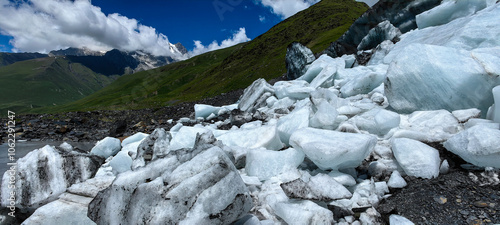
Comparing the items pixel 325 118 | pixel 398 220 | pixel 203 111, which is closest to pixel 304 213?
pixel 398 220

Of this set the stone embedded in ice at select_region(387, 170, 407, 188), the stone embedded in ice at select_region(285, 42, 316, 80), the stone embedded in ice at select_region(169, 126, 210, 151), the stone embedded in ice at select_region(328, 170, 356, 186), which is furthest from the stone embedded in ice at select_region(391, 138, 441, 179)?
the stone embedded in ice at select_region(285, 42, 316, 80)

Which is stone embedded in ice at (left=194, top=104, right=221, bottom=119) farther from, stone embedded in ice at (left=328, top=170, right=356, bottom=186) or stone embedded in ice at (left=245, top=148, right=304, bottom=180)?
stone embedded in ice at (left=328, top=170, right=356, bottom=186)

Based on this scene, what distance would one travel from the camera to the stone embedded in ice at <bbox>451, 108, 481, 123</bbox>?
17.6ft

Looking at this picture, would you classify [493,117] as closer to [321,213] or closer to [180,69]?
[321,213]

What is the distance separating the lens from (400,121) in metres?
6.17

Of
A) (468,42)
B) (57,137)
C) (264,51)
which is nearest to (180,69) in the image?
(264,51)

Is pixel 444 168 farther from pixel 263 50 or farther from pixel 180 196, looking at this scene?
Answer: pixel 263 50

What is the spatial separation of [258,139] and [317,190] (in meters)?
2.77

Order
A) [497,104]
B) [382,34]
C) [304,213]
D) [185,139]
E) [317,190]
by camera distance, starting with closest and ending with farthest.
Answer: [304,213] → [317,190] → [497,104] → [185,139] → [382,34]

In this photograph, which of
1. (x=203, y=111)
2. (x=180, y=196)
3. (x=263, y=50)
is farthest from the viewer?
(x=263, y=50)

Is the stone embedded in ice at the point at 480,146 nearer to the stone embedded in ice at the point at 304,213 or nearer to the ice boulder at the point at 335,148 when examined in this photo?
the ice boulder at the point at 335,148

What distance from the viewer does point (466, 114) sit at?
5449 millimetres

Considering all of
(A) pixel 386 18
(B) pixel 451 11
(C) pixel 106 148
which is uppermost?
(A) pixel 386 18

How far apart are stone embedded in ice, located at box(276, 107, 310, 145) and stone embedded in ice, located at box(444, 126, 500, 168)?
3042mm
